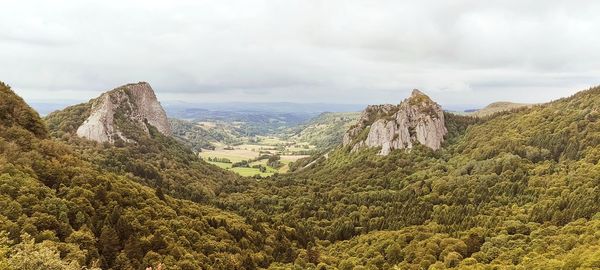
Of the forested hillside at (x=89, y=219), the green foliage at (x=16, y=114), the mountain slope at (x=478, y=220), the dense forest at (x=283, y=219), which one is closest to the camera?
the forested hillside at (x=89, y=219)

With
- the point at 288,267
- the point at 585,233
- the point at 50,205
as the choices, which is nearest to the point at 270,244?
the point at 288,267

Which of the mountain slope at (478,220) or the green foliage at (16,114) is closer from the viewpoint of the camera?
the green foliage at (16,114)

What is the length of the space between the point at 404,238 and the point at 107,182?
83239mm

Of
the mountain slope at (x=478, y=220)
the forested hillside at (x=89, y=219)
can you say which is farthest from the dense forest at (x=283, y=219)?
the mountain slope at (x=478, y=220)

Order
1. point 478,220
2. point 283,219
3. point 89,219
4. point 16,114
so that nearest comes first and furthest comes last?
point 89,219, point 16,114, point 478,220, point 283,219

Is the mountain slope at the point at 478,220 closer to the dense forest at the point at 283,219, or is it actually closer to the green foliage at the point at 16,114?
the dense forest at the point at 283,219

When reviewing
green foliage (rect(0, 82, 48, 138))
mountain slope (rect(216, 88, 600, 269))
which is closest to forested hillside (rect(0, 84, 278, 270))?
green foliage (rect(0, 82, 48, 138))

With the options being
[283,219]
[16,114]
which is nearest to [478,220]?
[283,219]

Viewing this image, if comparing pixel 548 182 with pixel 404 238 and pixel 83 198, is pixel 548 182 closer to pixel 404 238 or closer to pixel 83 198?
pixel 404 238

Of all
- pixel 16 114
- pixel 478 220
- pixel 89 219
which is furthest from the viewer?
pixel 478 220

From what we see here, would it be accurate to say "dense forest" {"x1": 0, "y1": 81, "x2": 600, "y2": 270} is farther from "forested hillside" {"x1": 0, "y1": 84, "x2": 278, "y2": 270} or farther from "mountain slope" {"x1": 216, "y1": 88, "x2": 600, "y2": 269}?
"mountain slope" {"x1": 216, "y1": 88, "x2": 600, "y2": 269}

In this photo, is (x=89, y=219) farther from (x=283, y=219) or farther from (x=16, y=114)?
(x=283, y=219)

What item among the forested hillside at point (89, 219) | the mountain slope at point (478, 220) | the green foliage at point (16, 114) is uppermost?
the green foliage at point (16, 114)

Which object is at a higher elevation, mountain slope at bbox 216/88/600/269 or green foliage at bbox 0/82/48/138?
green foliage at bbox 0/82/48/138
